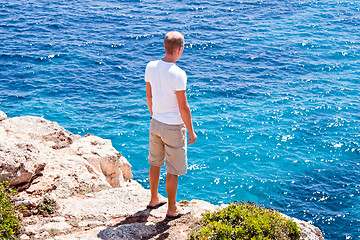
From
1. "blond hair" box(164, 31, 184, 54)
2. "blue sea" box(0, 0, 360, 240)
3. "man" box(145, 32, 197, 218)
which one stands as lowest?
"blue sea" box(0, 0, 360, 240)

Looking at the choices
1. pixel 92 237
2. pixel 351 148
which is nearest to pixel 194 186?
pixel 351 148

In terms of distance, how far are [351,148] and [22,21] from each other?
24535 mm

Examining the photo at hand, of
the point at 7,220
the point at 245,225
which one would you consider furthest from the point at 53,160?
the point at 245,225

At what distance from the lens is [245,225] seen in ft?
21.6

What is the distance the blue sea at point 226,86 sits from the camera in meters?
15.9

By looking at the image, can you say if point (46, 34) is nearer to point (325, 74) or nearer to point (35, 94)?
point (35, 94)

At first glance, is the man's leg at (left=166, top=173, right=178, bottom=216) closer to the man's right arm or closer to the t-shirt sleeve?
the man's right arm

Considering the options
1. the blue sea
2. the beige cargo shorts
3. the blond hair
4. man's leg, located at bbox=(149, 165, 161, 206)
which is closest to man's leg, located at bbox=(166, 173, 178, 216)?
the beige cargo shorts

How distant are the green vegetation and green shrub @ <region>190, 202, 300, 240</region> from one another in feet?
10.1

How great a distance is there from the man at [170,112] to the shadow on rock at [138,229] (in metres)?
0.32

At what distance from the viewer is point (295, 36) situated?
29.1m

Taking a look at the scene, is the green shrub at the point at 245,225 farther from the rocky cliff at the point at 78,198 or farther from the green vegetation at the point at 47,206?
the green vegetation at the point at 47,206

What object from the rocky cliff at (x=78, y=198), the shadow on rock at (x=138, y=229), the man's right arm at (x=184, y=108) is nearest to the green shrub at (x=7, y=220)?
the rocky cliff at (x=78, y=198)

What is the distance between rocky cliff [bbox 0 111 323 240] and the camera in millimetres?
7281
